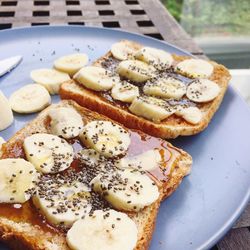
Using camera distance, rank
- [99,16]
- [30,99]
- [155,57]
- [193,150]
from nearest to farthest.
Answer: [193,150]
[30,99]
[155,57]
[99,16]

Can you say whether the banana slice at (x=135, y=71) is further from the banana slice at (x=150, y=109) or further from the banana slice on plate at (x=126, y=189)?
the banana slice on plate at (x=126, y=189)

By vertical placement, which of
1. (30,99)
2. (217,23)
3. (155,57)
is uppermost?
(155,57)

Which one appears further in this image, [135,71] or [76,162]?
[135,71]

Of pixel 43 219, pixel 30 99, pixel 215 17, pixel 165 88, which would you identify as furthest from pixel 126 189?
pixel 215 17

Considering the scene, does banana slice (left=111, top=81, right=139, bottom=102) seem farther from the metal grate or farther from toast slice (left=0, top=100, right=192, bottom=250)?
the metal grate

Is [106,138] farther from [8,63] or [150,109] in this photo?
Answer: [8,63]

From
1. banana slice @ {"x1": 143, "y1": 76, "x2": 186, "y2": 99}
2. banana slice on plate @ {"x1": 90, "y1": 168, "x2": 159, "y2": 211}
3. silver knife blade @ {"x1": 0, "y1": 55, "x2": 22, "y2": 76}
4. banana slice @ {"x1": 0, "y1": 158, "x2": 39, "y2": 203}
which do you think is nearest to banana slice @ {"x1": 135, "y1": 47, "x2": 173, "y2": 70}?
banana slice @ {"x1": 143, "y1": 76, "x2": 186, "y2": 99}
